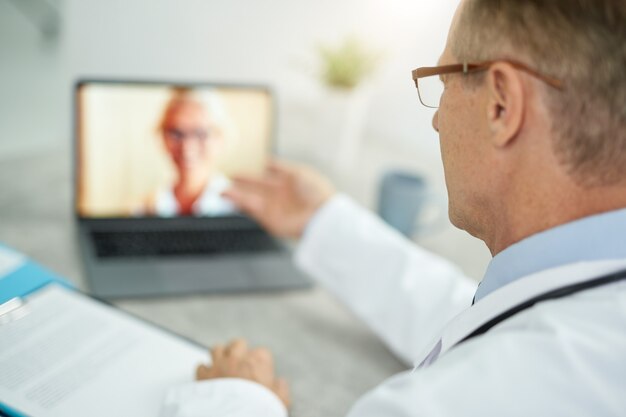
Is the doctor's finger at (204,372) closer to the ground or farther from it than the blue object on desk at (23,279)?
closer to the ground

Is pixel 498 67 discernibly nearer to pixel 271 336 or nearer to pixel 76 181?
pixel 271 336

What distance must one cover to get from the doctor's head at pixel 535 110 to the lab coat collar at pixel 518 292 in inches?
1.7

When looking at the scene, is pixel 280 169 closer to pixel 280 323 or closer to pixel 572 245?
pixel 280 323

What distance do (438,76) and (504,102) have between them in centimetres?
9

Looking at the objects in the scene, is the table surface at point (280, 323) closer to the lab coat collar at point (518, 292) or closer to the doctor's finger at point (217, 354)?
the doctor's finger at point (217, 354)

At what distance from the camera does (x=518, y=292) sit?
54cm

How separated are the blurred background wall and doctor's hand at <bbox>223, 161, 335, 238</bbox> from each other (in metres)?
0.29

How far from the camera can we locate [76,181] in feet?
3.69

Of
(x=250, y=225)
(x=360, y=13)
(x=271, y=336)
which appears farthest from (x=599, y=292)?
(x=360, y=13)

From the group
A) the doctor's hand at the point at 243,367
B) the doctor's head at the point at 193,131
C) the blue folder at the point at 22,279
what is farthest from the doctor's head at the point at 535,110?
the doctor's head at the point at 193,131

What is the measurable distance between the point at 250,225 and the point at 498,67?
2.53ft

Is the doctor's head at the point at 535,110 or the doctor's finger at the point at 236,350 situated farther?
the doctor's finger at the point at 236,350

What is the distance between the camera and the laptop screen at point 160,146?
3.71 ft

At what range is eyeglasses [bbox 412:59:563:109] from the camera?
1.68ft
